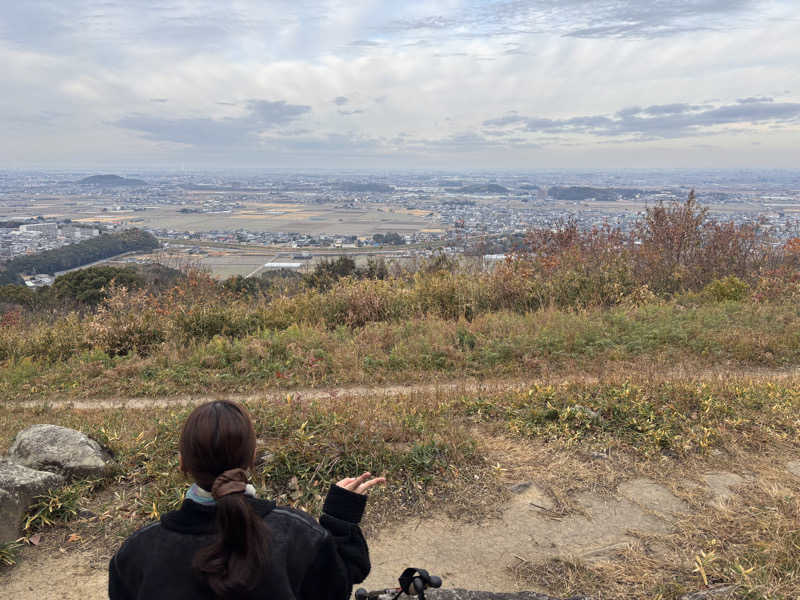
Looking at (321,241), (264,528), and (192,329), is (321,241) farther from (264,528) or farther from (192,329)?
(264,528)

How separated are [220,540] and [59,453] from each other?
3803mm

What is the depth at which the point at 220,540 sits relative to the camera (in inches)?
66.1

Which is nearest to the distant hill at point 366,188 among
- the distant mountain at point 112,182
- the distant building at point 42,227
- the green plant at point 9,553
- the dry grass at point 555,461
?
the distant mountain at point 112,182

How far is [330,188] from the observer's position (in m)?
63.6

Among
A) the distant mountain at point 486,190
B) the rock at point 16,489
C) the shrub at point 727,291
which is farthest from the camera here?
the distant mountain at point 486,190

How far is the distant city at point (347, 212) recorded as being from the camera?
17.6m

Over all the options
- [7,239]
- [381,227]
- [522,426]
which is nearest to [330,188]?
[381,227]

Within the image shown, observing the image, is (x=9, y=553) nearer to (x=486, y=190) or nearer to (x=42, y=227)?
(x=42, y=227)

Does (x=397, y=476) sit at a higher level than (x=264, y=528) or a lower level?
lower

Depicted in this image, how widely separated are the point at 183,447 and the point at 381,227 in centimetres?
3087

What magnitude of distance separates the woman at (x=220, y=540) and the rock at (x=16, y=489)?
2749mm

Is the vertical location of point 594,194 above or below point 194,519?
above

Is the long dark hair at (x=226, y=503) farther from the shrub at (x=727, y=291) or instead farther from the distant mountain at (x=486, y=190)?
the distant mountain at (x=486, y=190)

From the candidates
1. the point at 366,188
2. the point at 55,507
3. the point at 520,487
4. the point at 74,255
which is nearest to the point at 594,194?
the point at 74,255
